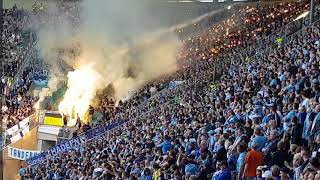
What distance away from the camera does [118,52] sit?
32.9m

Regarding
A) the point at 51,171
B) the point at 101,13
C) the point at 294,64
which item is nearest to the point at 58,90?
the point at 101,13

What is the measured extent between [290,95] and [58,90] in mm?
21982

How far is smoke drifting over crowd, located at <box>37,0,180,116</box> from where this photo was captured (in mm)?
31750

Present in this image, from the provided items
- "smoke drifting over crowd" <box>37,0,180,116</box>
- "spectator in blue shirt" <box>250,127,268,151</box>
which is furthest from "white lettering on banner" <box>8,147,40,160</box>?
"spectator in blue shirt" <box>250,127,268,151</box>

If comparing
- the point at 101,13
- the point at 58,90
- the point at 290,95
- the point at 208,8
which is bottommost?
the point at 290,95

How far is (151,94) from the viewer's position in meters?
27.2

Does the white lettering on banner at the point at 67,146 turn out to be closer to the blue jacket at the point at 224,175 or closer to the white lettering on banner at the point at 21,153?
the white lettering on banner at the point at 21,153

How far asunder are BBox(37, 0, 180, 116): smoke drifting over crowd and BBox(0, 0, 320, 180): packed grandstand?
781 mm

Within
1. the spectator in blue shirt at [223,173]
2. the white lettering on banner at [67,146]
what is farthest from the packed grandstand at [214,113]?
the white lettering on banner at [67,146]

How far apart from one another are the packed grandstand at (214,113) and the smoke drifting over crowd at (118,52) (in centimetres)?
78

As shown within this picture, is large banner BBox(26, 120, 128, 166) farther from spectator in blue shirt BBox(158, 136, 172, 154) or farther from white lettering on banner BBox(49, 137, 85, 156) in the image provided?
spectator in blue shirt BBox(158, 136, 172, 154)

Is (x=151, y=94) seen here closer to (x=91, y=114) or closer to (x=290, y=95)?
(x=91, y=114)

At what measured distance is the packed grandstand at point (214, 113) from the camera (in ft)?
31.7

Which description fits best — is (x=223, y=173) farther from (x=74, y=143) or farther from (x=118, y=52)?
(x=118, y=52)
